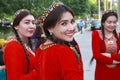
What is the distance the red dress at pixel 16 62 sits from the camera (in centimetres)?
366

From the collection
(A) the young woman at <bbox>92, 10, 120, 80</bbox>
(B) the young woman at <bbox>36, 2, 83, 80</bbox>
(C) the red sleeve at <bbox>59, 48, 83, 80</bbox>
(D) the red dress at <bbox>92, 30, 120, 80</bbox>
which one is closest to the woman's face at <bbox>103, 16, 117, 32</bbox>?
(A) the young woman at <bbox>92, 10, 120, 80</bbox>

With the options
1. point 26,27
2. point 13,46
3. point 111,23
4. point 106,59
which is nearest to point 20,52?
point 13,46

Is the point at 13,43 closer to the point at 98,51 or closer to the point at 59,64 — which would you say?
the point at 59,64

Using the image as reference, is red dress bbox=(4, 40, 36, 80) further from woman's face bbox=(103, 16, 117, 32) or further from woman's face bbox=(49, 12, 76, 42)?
woman's face bbox=(103, 16, 117, 32)

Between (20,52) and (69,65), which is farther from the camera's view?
(20,52)

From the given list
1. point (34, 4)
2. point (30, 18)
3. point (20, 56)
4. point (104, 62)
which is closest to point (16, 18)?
A: point (30, 18)

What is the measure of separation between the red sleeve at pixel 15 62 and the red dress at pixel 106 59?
4.77 feet

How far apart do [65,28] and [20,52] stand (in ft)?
3.49

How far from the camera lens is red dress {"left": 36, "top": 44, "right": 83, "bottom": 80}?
2.72m

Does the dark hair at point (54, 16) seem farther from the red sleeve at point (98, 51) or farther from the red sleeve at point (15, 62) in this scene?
the red sleeve at point (98, 51)

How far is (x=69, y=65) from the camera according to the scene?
272cm

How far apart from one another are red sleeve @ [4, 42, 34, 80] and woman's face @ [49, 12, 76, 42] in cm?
89

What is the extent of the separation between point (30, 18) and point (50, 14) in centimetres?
118

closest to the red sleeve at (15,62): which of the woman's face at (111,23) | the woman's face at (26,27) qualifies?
the woman's face at (26,27)
